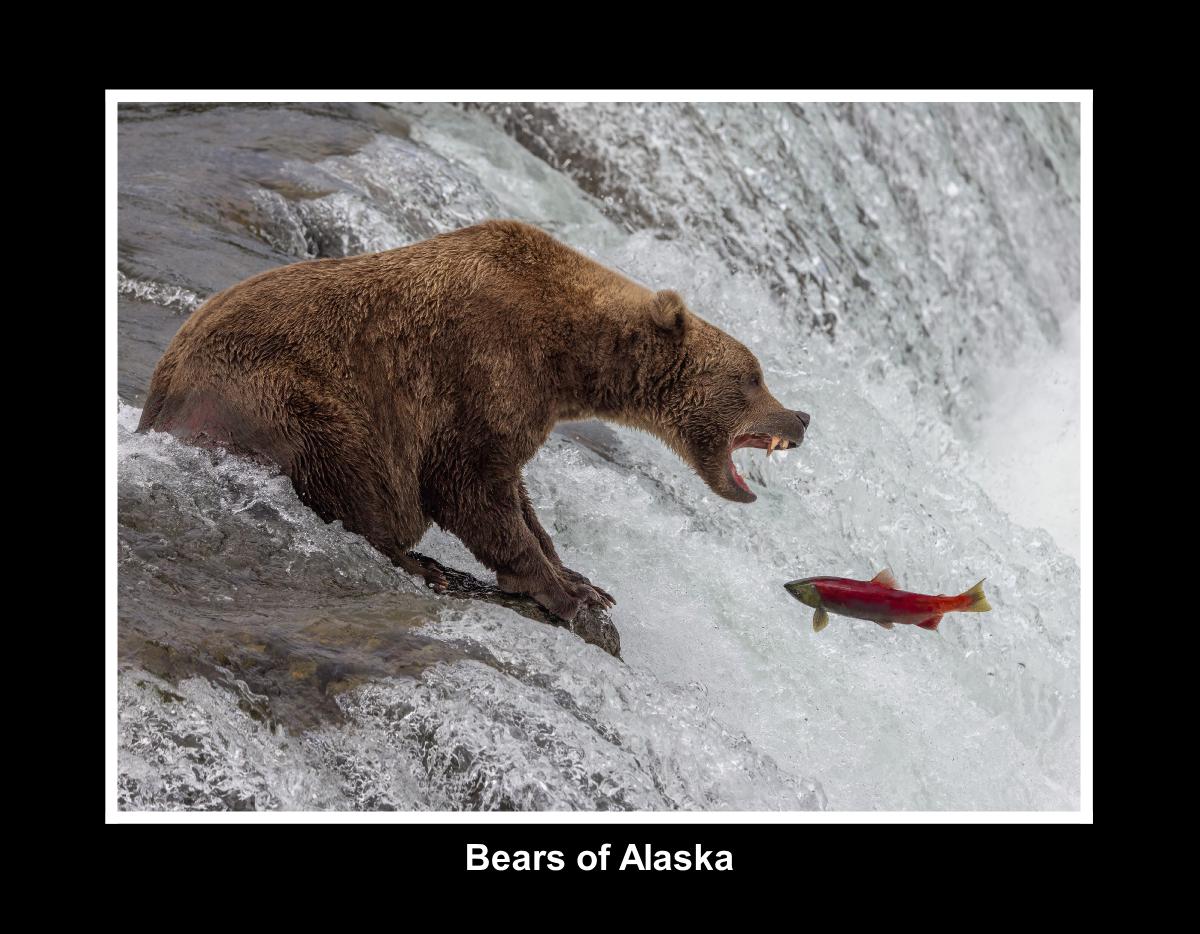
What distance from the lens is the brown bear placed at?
5312 millimetres

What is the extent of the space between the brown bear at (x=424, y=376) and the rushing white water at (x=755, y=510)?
19cm

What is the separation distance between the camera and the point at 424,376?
5449 mm

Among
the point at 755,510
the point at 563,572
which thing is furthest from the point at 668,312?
the point at 755,510

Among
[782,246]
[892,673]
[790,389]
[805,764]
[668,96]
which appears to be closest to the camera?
[805,764]

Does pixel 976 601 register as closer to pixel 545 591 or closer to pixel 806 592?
pixel 806 592

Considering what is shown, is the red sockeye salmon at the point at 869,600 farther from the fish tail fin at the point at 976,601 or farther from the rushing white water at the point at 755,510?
the rushing white water at the point at 755,510

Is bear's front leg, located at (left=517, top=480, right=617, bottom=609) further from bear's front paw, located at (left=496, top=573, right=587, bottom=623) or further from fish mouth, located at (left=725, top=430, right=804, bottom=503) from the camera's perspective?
fish mouth, located at (left=725, top=430, right=804, bottom=503)

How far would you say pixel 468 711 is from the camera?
4.66 metres

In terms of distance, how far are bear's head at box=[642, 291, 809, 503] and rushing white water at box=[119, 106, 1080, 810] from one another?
0.77m

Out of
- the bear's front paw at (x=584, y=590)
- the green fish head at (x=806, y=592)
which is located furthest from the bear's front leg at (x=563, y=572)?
the green fish head at (x=806, y=592)

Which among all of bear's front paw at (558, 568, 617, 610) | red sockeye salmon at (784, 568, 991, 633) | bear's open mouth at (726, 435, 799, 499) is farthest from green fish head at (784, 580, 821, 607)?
bear's front paw at (558, 568, 617, 610)
